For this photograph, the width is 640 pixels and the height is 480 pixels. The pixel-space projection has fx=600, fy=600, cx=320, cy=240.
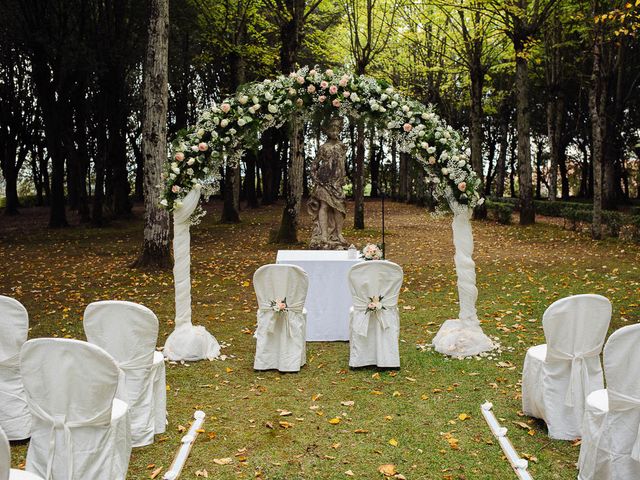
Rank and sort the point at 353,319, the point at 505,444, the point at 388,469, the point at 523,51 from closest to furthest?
the point at 388,469 < the point at 505,444 < the point at 353,319 < the point at 523,51

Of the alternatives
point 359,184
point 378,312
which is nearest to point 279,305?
point 378,312

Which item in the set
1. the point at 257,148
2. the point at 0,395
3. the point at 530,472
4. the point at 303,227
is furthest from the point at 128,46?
the point at 530,472

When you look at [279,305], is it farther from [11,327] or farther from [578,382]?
[578,382]

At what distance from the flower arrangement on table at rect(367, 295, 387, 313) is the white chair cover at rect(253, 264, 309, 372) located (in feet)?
2.61

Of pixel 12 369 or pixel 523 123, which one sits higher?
pixel 523 123

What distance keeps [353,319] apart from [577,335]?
9.41 ft

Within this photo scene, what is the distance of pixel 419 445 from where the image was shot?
5164 mm

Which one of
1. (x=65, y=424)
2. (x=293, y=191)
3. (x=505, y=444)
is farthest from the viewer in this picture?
(x=293, y=191)

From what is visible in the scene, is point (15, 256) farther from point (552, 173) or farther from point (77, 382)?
point (552, 173)

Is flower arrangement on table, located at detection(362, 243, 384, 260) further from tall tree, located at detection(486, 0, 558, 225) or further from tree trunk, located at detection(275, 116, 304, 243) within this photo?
tall tree, located at detection(486, 0, 558, 225)

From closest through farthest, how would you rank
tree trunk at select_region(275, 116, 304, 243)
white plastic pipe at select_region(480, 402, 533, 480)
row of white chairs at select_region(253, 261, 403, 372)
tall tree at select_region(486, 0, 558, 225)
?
white plastic pipe at select_region(480, 402, 533, 480)
row of white chairs at select_region(253, 261, 403, 372)
tree trunk at select_region(275, 116, 304, 243)
tall tree at select_region(486, 0, 558, 225)

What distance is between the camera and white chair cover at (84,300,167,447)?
523cm

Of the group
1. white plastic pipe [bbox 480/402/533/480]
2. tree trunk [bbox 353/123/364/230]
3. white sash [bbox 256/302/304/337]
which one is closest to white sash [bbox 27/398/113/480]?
white plastic pipe [bbox 480/402/533/480]

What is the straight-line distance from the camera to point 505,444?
16.8ft
